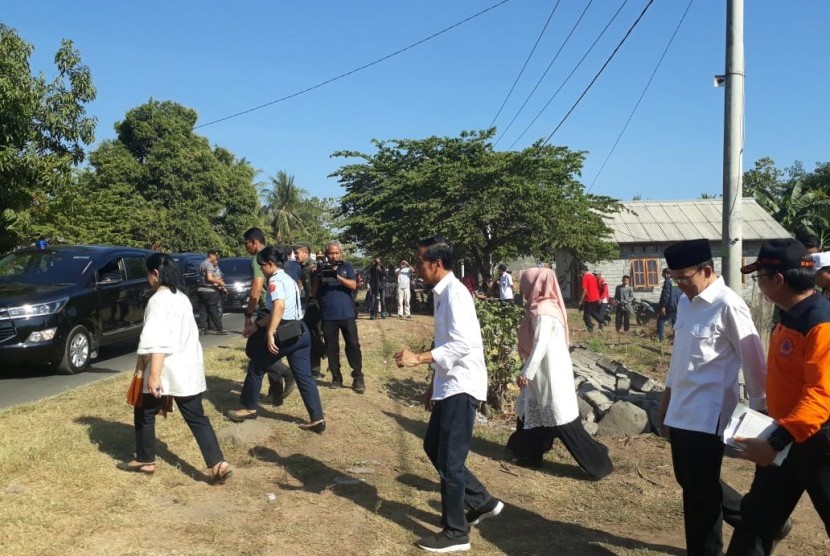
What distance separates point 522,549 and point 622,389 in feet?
19.5

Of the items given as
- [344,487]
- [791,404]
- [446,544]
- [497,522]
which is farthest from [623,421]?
[791,404]

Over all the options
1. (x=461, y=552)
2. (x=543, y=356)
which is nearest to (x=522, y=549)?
(x=461, y=552)

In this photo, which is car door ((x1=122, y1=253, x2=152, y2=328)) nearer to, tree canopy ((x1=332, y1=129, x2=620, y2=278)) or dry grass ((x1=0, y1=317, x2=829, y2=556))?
dry grass ((x1=0, y1=317, x2=829, y2=556))

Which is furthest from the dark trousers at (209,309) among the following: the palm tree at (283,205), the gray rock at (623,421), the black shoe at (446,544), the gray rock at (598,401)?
the palm tree at (283,205)

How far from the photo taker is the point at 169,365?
4.98m

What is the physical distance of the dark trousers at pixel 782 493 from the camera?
3.22 meters

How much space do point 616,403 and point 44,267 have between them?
8.04 m

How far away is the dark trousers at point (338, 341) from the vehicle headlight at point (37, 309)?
3827 mm

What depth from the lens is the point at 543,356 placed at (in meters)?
5.59

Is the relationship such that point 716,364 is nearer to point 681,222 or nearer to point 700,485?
point 700,485

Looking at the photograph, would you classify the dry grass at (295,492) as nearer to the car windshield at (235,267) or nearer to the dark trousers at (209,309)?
the dark trousers at (209,309)

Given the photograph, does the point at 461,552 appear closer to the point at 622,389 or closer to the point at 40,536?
the point at 40,536

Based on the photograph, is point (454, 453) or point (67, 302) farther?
point (67, 302)

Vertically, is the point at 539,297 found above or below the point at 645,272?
below
